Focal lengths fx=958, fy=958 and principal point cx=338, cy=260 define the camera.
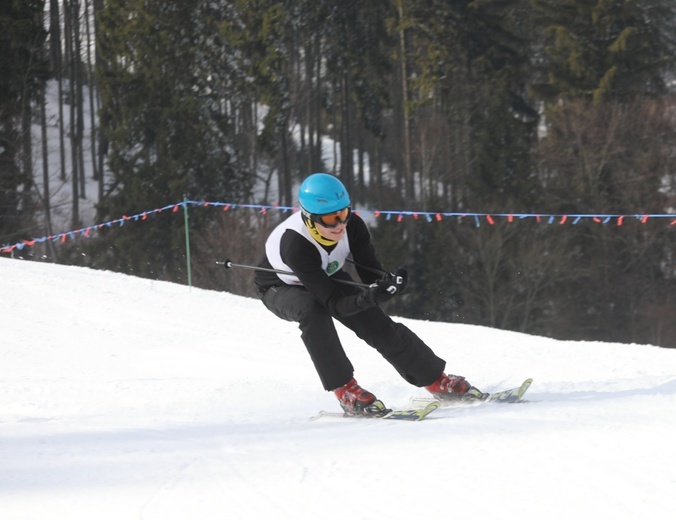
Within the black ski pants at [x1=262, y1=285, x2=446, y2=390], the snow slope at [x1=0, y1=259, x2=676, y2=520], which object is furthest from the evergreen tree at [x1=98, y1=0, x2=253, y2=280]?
the black ski pants at [x1=262, y1=285, x2=446, y2=390]

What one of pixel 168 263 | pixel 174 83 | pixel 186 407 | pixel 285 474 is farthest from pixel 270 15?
pixel 285 474

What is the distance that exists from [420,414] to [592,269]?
27.8m

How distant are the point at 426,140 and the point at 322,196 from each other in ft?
104

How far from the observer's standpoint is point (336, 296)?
535cm

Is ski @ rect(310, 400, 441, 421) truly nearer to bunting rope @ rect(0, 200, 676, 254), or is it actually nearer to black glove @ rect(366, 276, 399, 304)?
black glove @ rect(366, 276, 399, 304)

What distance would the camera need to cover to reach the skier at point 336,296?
208 inches

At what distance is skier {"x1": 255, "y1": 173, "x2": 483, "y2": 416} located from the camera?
208 inches

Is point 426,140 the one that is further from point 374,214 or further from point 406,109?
point 374,214

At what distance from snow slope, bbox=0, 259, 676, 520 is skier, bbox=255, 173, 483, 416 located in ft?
1.09

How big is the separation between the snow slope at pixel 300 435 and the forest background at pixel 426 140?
2034cm

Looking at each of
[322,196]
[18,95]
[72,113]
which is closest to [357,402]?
[322,196]

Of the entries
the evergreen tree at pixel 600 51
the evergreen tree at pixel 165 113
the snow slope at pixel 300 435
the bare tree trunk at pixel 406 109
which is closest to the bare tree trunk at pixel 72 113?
the evergreen tree at pixel 165 113

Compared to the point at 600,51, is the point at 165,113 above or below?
below

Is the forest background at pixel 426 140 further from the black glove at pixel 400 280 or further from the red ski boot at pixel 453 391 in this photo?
the black glove at pixel 400 280
